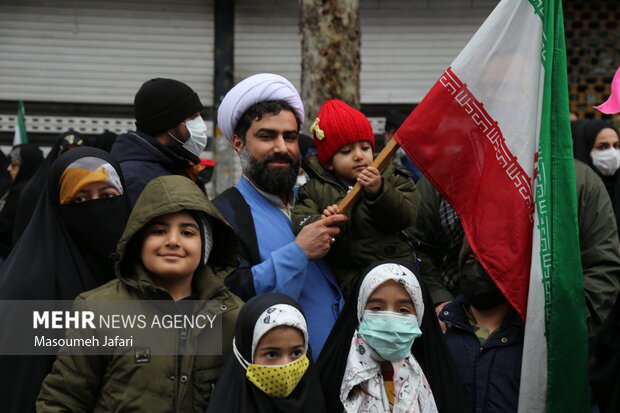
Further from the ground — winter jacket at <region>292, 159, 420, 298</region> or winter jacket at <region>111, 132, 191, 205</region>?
winter jacket at <region>111, 132, 191, 205</region>

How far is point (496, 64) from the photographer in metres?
3.64

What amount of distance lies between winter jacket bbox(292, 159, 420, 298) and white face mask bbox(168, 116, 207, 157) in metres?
0.79

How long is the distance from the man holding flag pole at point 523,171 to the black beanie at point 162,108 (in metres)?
1.25

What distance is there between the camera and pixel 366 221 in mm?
3658

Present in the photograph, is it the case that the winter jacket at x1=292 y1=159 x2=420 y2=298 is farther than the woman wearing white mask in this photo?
No

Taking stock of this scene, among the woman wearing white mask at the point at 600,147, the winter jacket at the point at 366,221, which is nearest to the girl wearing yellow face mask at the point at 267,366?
the winter jacket at the point at 366,221

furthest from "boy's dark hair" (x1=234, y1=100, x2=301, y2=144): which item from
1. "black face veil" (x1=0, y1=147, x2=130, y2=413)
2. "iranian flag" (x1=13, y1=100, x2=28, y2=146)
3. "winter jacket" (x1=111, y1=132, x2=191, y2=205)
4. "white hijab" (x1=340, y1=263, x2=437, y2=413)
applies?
"iranian flag" (x1=13, y1=100, x2=28, y2=146)

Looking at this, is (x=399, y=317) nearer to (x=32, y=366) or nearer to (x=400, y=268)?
(x=400, y=268)

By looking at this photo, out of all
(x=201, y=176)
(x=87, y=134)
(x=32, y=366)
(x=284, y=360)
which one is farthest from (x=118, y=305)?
(x=87, y=134)

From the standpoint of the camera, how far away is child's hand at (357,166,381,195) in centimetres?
348

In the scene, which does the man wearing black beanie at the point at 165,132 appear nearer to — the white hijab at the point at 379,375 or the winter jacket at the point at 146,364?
the winter jacket at the point at 146,364

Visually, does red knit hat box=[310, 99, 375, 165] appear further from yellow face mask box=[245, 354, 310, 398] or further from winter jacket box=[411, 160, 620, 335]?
yellow face mask box=[245, 354, 310, 398]

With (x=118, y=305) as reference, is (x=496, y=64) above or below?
above

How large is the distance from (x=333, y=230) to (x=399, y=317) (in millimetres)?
455
